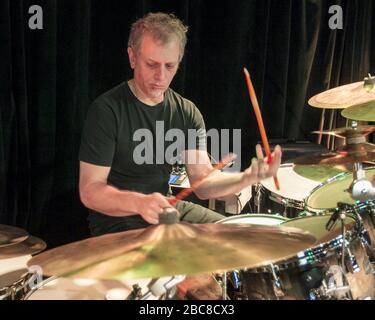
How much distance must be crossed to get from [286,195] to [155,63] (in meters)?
0.80

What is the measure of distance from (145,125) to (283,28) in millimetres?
1407

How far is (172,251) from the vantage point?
3.93ft

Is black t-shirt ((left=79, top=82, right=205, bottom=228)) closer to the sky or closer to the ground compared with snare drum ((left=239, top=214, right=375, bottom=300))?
closer to the sky

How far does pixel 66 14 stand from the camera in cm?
260

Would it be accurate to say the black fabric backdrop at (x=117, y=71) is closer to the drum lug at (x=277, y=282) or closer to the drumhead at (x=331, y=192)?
the drumhead at (x=331, y=192)

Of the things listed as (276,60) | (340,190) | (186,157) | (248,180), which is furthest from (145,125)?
(276,60)

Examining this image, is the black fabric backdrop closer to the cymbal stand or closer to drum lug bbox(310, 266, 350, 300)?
the cymbal stand

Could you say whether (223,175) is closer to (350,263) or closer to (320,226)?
(320,226)

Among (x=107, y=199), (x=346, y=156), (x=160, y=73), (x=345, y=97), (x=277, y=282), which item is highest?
(x=160, y=73)

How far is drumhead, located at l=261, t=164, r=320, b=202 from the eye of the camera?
2.42m

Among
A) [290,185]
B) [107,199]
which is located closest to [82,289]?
[107,199]

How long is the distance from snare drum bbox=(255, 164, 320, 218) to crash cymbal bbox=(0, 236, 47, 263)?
95 cm

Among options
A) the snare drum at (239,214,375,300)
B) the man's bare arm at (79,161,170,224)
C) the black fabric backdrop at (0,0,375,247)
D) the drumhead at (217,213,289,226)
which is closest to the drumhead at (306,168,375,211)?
the drumhead at (217,213,289,226)

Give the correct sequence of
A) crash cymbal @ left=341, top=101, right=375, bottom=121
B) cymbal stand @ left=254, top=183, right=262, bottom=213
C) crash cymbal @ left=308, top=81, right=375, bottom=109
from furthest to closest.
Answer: cymbal stand @ left=254, top=183, right=262, bottom=213, crash cymbal @ left=308, top=81, right=375, bottom=109, crash cymbal @ left=341, top=101, right=375, bottom=121
